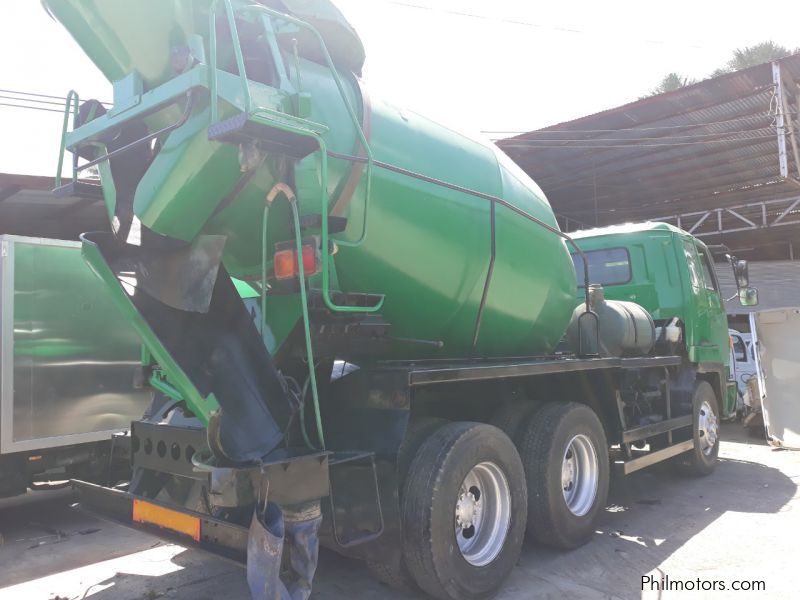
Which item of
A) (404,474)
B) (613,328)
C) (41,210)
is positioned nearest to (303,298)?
(404,474)

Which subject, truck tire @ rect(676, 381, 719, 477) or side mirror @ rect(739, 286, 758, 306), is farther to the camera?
side mirror @ rect(739, 286, 758, 306)

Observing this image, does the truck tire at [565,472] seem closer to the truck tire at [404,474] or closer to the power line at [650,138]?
the truck tire at [404,474]

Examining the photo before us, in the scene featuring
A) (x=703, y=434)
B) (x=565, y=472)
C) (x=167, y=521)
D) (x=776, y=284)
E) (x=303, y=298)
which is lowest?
(x=703, y=434)

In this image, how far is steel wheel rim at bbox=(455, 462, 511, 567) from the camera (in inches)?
151

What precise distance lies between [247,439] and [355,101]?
1.95 meters

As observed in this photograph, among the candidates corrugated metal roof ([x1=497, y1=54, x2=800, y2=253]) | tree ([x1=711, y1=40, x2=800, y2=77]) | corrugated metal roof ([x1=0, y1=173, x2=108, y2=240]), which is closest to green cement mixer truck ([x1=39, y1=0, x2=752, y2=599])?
corrugated metal roof ([x1=0, y1=173, x2=108, y2=240])

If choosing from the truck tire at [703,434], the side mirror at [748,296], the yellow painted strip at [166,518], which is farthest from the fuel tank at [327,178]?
the side mirror at [748,296]

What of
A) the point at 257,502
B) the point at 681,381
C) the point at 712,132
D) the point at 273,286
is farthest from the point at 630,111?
the point at 257,502

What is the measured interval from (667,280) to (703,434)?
5.89 ft

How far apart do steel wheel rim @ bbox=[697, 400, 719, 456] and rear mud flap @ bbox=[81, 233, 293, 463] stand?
18.4 feet

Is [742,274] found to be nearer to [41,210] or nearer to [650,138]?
[650,138]

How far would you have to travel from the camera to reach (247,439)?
315cm

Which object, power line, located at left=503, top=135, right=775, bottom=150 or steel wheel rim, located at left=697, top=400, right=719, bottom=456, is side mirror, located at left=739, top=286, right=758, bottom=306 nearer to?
steel wheel rim, located at left=697, top=400, right=719, bottom=456

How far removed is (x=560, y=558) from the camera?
4.55 metres
